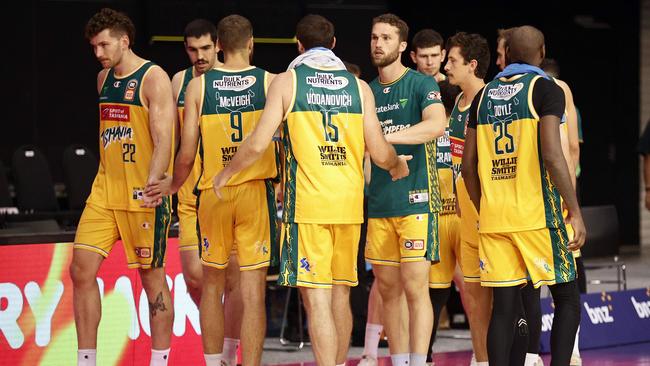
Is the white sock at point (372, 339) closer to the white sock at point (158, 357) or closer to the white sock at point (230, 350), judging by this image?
the white sock at point (230, 350)

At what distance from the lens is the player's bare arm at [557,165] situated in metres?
5.64

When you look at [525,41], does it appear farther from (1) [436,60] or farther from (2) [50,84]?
(2) [50,84]

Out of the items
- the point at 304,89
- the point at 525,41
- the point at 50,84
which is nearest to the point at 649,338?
the point at 525,41

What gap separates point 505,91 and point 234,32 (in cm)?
148

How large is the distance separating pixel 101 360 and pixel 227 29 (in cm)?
241

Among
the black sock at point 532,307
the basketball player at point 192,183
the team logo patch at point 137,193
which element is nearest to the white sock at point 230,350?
the basketball player at point 192,183

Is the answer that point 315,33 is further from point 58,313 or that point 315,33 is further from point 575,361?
point 575,361

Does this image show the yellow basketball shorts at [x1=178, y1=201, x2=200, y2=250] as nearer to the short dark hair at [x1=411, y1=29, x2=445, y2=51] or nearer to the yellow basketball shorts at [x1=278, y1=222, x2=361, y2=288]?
the yellow basketball shorts at [x1=278, y1=222, x2=361, y2=288]

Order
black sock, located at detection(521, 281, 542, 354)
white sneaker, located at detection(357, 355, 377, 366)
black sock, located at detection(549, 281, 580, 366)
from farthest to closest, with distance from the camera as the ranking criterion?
white sneaker, located at detection(357, 355, 377, 366)
black sock, located at detection(521, 281, 542, 354)
black sock, located at detection(549, 281, 580, 366)

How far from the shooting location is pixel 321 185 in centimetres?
577

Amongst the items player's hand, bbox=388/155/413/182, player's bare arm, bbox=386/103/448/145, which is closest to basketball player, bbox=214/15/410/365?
player's hand, bbox=388/155/413/182

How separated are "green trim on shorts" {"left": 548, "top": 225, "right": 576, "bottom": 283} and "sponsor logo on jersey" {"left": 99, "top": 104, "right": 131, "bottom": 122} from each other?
241cm

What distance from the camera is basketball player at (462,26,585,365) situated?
576 cm

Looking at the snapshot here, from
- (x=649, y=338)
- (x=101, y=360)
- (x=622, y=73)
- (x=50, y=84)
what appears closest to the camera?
(x=101, y=360)
